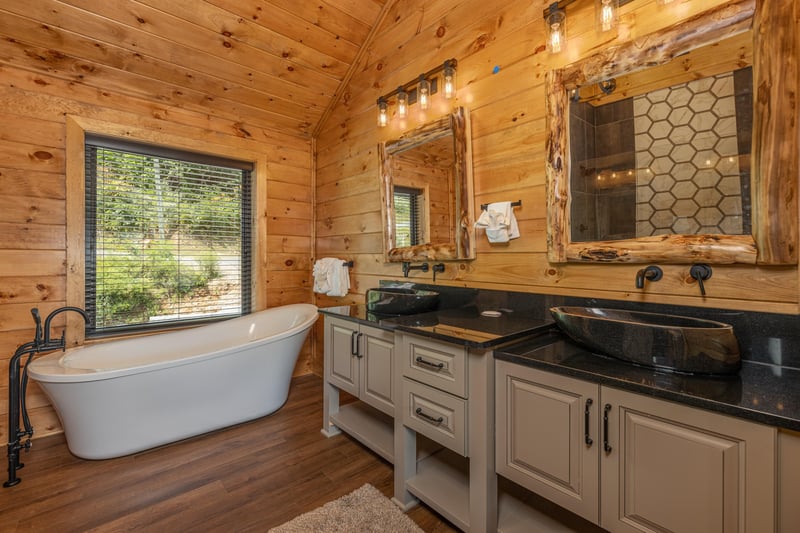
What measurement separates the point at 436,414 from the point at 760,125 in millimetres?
1524

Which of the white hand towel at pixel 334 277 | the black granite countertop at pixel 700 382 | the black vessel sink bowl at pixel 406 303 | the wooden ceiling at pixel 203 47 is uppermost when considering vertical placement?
the wooden ceiling at pixel 203 47

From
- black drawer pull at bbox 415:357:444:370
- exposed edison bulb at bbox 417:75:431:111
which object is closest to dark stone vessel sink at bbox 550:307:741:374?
black drawer pull at bbox 415:357:444:370

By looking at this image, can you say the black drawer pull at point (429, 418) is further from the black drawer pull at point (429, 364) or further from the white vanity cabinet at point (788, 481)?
the white vanity cabinet at point (788, 481)

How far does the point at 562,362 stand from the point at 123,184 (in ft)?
10.2

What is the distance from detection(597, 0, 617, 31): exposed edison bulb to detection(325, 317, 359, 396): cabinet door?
1.84 m

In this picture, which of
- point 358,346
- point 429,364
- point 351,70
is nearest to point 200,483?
point 358,346

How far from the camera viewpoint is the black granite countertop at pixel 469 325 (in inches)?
53.4

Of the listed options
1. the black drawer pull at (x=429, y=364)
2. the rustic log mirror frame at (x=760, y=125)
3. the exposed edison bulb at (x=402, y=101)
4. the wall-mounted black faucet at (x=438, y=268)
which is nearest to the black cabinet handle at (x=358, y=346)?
the black drawer pull at (x=429, y=364)

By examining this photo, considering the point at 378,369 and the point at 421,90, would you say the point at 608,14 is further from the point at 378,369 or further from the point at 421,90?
the point at 378,369

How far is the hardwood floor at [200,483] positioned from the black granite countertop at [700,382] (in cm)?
92

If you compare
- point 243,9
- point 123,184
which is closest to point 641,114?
point 243,9

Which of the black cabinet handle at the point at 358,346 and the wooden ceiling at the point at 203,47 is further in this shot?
the wooden ceiling at the point at 203,47

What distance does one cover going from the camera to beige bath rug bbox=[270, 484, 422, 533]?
58.6 inches

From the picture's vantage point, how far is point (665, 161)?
53.9 inches
